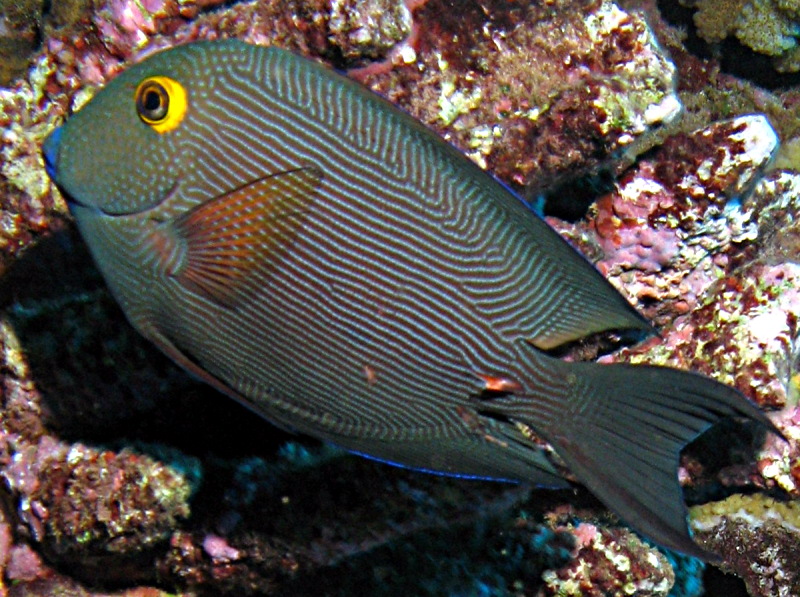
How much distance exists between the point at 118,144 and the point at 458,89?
1.57 m

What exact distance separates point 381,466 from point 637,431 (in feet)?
4.78

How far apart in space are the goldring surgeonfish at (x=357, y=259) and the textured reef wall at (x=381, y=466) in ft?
3.57

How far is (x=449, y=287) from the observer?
1.83 m

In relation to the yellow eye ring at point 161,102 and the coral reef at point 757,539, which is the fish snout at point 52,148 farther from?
the coral reef at point 757,539

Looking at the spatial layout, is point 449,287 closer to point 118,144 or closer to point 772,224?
point 118,144

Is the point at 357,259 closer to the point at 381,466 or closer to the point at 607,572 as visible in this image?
the point at 381,466

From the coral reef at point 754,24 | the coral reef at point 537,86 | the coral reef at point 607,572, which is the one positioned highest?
the coral reef at point 754,24

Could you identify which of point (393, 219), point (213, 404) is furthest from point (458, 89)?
point (213, 404)

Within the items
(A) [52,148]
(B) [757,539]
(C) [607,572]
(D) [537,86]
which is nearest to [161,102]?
(A) [52,148]

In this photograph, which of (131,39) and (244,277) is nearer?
(244,277)

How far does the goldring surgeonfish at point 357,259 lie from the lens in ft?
5.92

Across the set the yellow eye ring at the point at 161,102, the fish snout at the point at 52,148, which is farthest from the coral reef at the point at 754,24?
the fish snout at the point at 52,148

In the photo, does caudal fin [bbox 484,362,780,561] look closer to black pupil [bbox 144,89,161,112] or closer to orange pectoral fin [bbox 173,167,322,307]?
orange pectoral fin [bbox 173,167,322,307]

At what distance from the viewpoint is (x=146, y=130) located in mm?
1841
